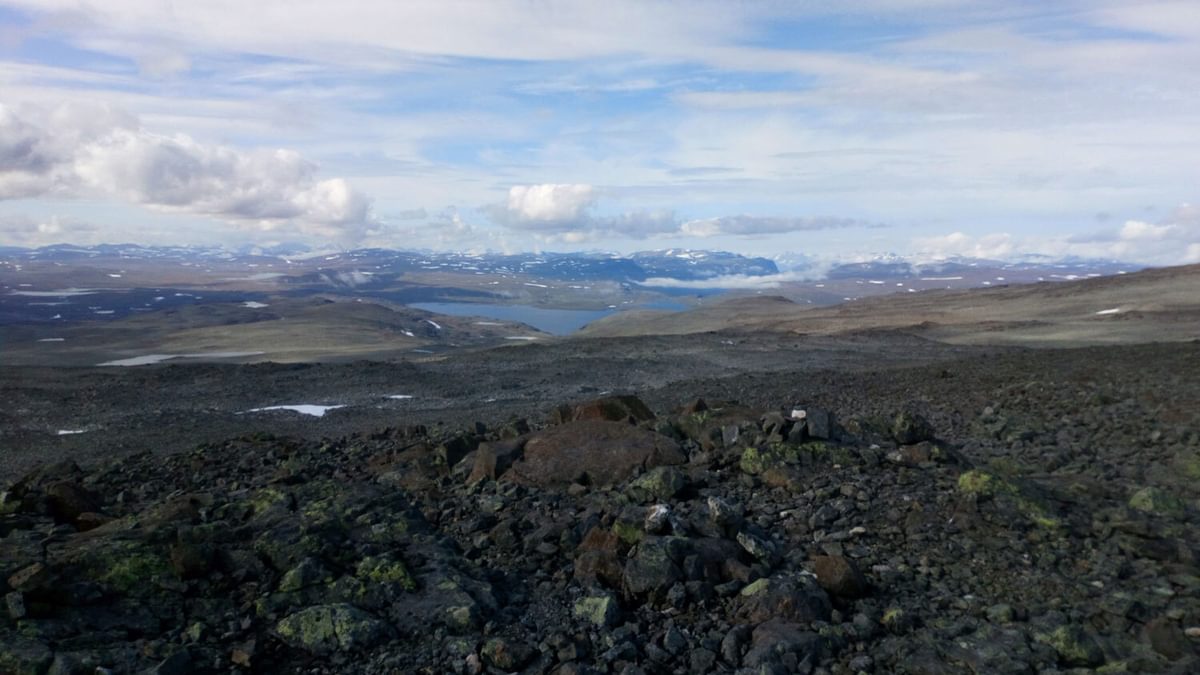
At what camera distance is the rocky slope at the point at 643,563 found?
5621 mm

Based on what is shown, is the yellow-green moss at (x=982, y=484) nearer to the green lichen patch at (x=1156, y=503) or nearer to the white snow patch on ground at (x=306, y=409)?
the green lichen patch at (x=1156, y=503)

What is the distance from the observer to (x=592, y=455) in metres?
9.39

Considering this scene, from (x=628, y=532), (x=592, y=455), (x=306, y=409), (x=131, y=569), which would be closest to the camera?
(x=131, y=569)

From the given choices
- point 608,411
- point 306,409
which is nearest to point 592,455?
point 608,411

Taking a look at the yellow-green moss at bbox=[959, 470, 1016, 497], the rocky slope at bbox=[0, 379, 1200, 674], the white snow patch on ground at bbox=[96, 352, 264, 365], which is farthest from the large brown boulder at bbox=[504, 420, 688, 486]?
the white snow patch on ground at bbox=[96, 352, 264, 365]

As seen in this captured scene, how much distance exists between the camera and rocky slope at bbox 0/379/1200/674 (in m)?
5.62

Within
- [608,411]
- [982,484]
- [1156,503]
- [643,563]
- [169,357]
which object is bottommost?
[169,357]

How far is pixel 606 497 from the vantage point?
8359 millimetres

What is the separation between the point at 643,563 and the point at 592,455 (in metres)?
2.94

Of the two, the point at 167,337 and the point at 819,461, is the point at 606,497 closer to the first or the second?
the point at 819,461

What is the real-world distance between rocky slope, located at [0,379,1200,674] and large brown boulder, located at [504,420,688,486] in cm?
4

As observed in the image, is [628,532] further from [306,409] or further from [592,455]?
[306,409]

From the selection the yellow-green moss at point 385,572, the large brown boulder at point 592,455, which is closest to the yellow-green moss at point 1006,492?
the large brown boulder at point 592,455

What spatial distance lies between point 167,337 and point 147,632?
8539 centimetres
